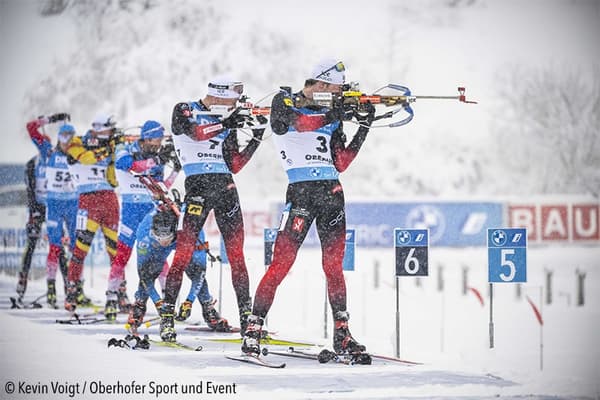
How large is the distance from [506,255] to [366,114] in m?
1.94

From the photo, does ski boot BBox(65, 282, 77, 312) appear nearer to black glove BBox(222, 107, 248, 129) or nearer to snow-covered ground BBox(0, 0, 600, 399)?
snow-covered ground BBox(0, 0, 600, 399)

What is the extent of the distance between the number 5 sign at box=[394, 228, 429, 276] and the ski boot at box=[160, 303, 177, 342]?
1.99 meters

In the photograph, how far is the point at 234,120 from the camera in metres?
7.85

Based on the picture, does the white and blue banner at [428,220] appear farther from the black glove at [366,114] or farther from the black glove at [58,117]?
the black glove at [366,114]

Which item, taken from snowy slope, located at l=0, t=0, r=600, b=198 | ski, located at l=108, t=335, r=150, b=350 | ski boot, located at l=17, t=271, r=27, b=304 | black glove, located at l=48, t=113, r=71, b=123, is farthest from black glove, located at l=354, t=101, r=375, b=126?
snowy slope, located at l=0, t=0, r=600, b=198

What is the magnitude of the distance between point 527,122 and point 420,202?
19.6 m

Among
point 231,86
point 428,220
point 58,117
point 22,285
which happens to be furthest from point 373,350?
point 428,220

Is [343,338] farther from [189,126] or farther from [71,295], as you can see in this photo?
[71,295]

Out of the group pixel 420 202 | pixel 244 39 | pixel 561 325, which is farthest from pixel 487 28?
pixel 561 325

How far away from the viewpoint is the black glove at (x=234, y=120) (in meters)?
7.84

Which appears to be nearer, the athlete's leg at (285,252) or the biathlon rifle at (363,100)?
the biathlon rifle at (363,100)

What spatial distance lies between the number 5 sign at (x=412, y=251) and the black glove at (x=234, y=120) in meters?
1.60

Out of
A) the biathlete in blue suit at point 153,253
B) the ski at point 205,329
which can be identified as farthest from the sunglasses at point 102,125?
the ski at point 205,329

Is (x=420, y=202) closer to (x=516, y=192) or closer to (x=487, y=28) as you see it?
(x=516, y=192)
